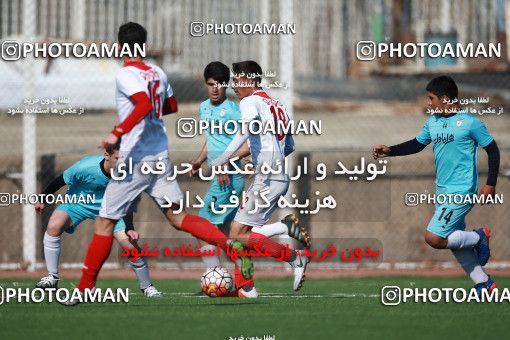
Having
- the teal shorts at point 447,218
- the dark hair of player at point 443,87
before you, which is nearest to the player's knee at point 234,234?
the teal shorts at point 447,218

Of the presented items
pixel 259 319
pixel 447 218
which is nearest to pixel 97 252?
pixel 259 319

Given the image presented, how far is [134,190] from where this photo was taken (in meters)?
9.35

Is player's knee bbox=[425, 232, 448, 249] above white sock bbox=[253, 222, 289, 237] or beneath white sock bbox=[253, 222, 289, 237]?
beneath

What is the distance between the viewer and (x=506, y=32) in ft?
57.1

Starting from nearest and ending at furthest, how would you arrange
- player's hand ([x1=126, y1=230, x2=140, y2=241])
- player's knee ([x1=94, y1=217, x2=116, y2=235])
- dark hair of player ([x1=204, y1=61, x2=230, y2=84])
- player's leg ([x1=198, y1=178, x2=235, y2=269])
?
player's knee ([x1=94, y1=217, x2=116, y2=235])
player's hand ([x1=126, y1=230, x2=140, y2=241])
dark hair of player ([x1=204, y1=61, x2=230, y2=84])
player's leg ([x1=198, y1=178, x2=235, y2=269])

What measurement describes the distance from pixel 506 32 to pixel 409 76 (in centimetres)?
149

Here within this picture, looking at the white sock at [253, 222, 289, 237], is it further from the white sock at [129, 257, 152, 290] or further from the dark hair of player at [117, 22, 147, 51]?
the dark hair of player at [117, 22, 147, 51]

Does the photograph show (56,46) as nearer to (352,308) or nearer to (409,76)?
(409,76)

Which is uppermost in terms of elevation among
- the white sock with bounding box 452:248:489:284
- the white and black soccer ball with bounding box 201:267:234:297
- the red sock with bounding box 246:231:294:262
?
the red sock with bounding box 246:231:294:262

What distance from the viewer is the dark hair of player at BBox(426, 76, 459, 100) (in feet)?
33.5

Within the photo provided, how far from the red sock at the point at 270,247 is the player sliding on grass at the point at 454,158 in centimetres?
112

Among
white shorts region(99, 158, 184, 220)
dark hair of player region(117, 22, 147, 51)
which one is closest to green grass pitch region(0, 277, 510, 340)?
white shorts region(99, 158, 184, 220)

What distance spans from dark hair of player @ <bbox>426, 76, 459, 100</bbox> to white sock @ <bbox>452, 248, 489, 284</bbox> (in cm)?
122

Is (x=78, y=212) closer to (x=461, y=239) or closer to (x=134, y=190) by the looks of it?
(x=134, y=190)
